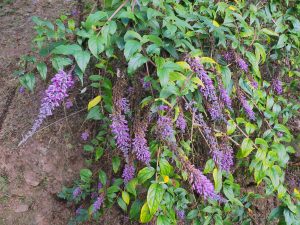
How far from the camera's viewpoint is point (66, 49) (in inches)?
70.2

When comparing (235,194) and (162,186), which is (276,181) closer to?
(235,194)

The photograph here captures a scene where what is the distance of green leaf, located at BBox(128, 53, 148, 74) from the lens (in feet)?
6.02

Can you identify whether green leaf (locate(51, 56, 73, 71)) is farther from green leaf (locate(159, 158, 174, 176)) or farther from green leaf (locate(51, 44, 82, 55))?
green leaf (locate(159, 158, 174, 176))

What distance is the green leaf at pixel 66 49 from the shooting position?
5.82ft

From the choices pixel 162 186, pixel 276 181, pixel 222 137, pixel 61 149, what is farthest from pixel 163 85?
pixel 61 149

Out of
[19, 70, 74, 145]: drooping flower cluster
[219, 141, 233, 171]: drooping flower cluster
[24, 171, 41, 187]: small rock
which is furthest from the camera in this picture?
[24, 171, 41, 187]: small rock

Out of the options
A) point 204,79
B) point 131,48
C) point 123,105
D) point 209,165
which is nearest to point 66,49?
point 131,48

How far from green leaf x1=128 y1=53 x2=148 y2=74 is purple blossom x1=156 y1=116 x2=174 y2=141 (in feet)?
0.88

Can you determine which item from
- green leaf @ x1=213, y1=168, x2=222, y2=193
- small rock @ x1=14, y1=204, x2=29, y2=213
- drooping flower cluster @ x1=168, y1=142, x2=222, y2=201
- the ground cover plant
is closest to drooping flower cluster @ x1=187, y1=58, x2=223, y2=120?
the ground cover plant

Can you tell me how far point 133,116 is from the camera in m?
2.19

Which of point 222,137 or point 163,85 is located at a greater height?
point 163,85

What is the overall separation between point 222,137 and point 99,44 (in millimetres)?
954

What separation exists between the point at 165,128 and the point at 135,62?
0.35 metres

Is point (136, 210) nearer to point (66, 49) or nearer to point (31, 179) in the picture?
point (31, 179)
